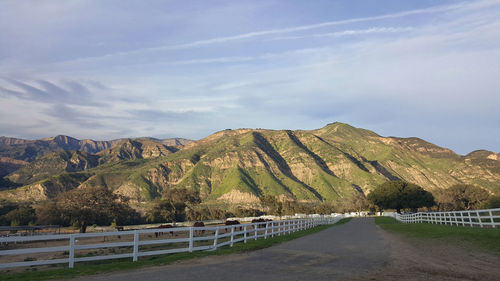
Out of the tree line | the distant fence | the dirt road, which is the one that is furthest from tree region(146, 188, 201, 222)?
the dirt road

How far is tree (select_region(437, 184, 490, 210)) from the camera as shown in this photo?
12038cm

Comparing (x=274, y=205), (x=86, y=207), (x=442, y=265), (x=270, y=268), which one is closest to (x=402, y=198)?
(x=274, y=205)

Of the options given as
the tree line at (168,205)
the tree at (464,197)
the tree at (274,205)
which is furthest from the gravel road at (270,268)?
the tree at (464,197)

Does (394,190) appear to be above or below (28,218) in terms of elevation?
above

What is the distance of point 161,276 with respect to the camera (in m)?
11.2

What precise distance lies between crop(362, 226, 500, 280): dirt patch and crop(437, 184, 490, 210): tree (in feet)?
392

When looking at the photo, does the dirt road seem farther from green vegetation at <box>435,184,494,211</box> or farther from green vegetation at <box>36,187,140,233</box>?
green vegetation at <box>435,184,494,211</box>

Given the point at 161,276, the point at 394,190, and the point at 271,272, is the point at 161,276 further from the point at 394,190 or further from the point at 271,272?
the point at 394,190

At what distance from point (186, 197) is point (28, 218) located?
185ft

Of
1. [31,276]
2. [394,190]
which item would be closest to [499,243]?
[31,276]

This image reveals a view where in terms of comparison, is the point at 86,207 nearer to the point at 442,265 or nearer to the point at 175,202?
the point at 175,202

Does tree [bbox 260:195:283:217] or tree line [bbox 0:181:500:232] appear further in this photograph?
tree [bbox 260:195:283:217]

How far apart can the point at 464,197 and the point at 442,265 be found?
13100 cm

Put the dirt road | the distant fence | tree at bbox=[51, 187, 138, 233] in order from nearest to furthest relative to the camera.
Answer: the dirt road
the distant fence
tree at bbox=[51, 187, 138, 233]
